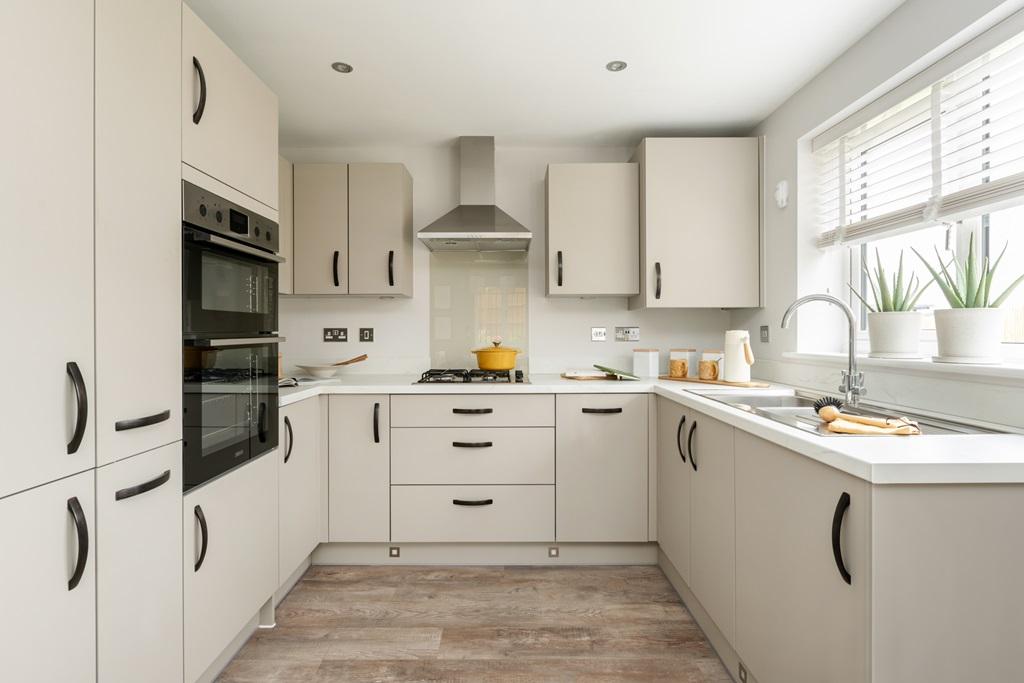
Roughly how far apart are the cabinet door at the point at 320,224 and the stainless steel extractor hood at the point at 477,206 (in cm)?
50

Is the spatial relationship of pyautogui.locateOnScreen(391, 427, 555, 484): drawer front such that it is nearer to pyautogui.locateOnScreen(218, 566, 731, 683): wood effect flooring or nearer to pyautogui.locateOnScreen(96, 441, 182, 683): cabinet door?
pyautogui.locateOnScreen(218, 566, 731, 683): wood effect flooring

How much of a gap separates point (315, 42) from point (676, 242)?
6.41ft

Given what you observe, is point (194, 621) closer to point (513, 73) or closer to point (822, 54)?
point (513, 73)

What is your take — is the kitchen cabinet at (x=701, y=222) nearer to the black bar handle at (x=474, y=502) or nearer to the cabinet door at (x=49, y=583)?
the black bar handle at (x=474, y=502)

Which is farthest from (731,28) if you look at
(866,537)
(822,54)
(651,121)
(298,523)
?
(298,523)

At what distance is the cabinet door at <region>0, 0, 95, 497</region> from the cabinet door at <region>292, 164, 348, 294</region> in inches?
70.2

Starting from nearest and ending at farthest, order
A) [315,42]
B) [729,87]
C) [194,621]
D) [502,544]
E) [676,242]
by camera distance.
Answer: [194,621] < [315,42] < [729,87] < [502,544] < [676,242]

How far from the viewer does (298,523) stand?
231cm

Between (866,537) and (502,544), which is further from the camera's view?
(502,544)

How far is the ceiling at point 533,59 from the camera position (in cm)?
189

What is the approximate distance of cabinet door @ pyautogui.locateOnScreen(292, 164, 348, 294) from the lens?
290cm

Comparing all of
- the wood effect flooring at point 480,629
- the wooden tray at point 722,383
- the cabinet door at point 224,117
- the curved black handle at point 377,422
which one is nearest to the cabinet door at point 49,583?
the wood effect flooring at point 480,629

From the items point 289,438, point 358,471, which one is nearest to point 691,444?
point 358,471

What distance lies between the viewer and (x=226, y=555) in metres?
1.70
